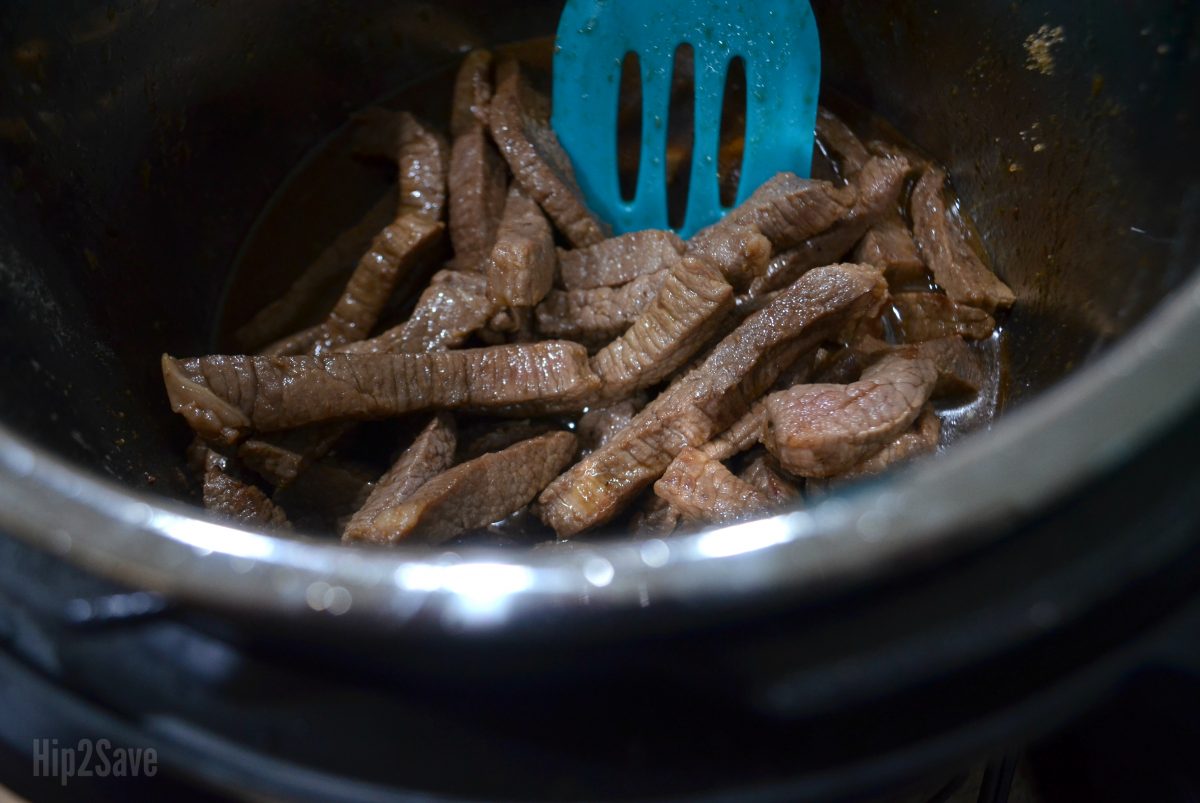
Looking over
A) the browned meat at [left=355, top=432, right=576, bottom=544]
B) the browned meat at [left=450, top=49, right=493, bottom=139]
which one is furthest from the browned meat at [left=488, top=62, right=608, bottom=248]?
the browned meat at [left=355, top=432, right=576, bottom=544]

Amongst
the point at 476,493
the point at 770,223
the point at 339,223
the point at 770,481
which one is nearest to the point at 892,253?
the point at 770,223

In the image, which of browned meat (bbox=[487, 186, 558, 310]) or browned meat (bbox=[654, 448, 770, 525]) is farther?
browned meat (bbox=[487, 186, 558, 310])

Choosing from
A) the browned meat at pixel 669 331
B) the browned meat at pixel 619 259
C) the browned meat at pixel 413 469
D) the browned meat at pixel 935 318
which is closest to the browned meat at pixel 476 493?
the browned meat at pixel 413 469

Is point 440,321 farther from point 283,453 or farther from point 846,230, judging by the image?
point 846,230

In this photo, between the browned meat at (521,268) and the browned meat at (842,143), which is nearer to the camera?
the browned meat at (521,268)

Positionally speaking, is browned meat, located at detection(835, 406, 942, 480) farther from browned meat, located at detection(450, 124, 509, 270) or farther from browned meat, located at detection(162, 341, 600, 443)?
browned meat, located at detection(450, 124, 509, 270)

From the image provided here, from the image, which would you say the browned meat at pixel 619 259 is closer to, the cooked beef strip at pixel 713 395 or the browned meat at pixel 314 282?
the cooked beef strip at pixel 713 395
